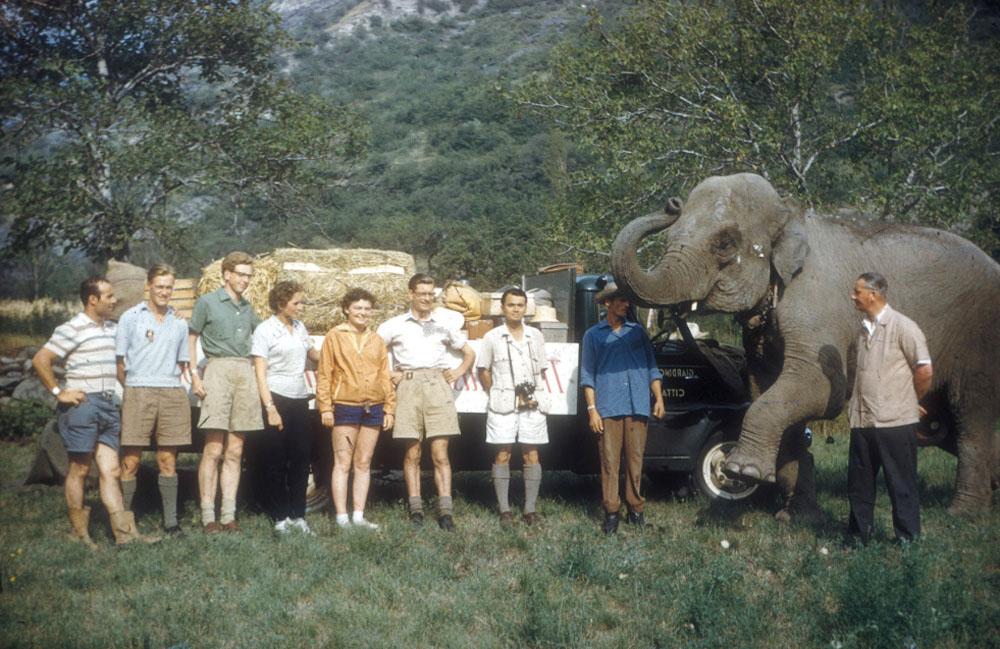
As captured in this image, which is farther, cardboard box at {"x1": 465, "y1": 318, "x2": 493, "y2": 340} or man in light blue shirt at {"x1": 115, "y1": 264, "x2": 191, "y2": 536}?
cardboard box at {"x1": 465, "y1": 318, "x2": 493, "y2": 340}

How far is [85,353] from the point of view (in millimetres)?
7094

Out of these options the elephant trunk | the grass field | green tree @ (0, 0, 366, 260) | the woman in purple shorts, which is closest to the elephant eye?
the elephant trunk

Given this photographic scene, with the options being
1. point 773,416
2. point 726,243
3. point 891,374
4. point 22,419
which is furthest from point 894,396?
point 22,419

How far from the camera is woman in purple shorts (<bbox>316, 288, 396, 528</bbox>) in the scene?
772cm

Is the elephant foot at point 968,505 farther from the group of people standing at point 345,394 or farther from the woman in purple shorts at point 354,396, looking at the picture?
the woman in purple shorts at point 354,396

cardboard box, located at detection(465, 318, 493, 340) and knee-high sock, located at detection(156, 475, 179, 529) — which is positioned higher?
cardboard box, located at detection(465, 318, 493, 340)

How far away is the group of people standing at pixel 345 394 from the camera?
689cm

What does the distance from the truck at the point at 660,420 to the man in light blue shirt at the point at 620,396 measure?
59 centimetres

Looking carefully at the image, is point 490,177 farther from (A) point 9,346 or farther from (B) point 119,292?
(B) point 119,292

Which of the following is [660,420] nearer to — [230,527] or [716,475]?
[716,475]

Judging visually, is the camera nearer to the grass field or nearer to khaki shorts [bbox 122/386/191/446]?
the grass field

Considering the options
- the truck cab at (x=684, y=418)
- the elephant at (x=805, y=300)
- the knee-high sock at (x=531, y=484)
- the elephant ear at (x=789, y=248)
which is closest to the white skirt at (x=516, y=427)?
the knee-high sock at (x=531, y=484)

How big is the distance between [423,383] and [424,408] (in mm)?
217

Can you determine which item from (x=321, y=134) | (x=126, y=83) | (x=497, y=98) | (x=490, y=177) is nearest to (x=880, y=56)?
(x=497, y=98)
